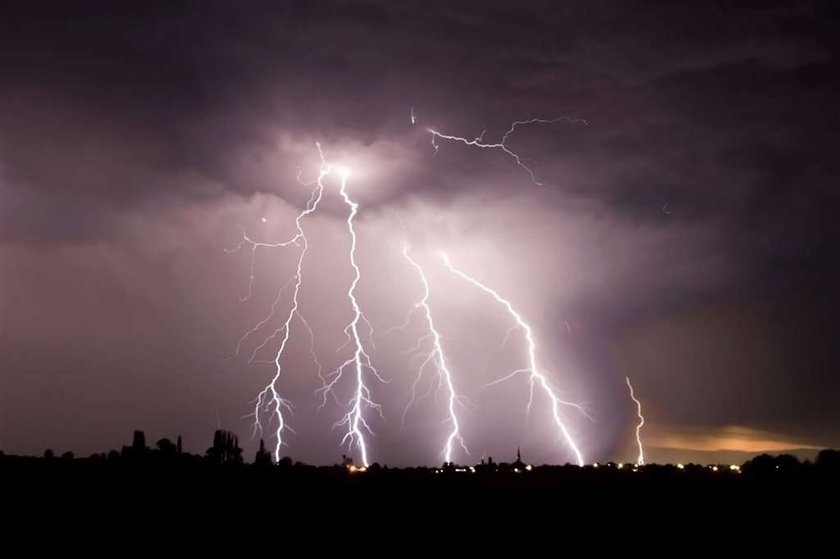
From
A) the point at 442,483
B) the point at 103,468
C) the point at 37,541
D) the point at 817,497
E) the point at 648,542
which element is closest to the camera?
the point at 37,541

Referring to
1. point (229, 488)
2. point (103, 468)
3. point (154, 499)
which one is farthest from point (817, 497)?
point (103, 468)

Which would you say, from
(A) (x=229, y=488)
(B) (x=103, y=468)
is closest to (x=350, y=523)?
(A) (x=229, y=488)

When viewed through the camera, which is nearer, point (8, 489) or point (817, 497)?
point (8, 489)

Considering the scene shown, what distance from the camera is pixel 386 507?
1861cm

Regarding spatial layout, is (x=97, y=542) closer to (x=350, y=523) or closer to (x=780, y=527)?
(x=350, y=523)

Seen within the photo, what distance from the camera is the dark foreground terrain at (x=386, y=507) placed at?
1612cm

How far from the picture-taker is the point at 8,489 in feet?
58.5

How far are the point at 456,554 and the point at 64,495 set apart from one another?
32.6 ft

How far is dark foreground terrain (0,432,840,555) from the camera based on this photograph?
52.9 ft

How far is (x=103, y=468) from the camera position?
71.0 ft

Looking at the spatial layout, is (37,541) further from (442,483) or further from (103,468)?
(442,483)

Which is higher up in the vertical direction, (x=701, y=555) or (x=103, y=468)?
(x=103, y=468)

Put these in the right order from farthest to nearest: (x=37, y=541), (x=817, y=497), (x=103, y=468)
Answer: (x=103, y=468) < (x=817, y=497) < (x=37, y=541)

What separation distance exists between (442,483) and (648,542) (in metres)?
8.85
